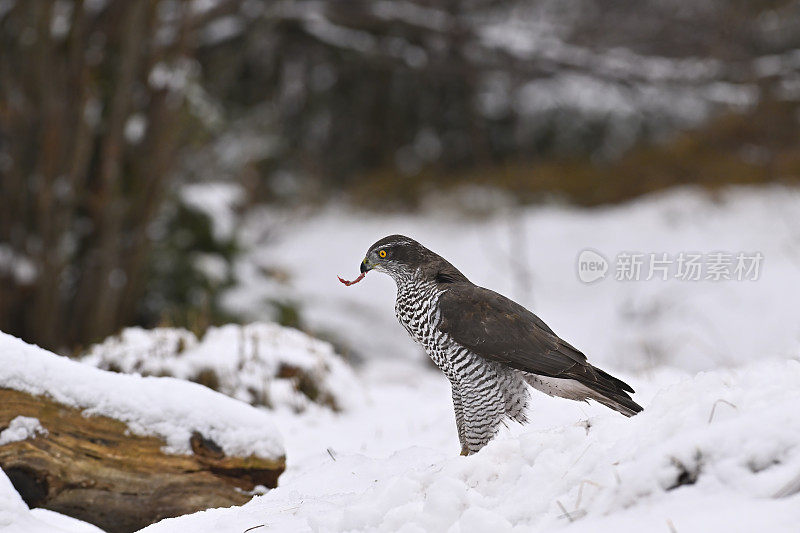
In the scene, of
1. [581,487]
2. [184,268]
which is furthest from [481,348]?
[184,268]

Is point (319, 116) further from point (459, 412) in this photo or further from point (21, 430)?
point (21, 430)

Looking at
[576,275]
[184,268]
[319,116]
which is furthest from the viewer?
[319,116]

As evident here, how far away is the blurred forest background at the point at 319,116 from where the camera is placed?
6.62 meters

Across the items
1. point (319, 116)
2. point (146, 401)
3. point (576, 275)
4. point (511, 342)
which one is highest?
point (319, 116)

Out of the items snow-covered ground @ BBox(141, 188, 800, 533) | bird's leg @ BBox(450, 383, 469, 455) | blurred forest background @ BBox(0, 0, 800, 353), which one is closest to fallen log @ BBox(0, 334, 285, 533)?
snow-covered ground @ BBox(141, 188, 800, 533)

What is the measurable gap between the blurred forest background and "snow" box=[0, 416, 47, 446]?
282cm

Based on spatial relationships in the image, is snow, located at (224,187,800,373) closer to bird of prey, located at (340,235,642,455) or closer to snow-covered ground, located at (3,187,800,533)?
snow-covered ground, located at (3,187,800,533)

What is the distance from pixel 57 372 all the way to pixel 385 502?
Answer: 1.38 metres

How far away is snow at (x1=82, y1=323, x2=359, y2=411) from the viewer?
4.51 metres

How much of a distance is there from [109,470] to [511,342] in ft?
5.04

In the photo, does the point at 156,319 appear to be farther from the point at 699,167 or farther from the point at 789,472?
the point at 699,167

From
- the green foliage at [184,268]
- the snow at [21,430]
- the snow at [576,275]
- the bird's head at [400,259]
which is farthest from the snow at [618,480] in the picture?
the snow at [576,275]

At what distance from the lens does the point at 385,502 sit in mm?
2096

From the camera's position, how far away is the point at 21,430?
261 centimetres
